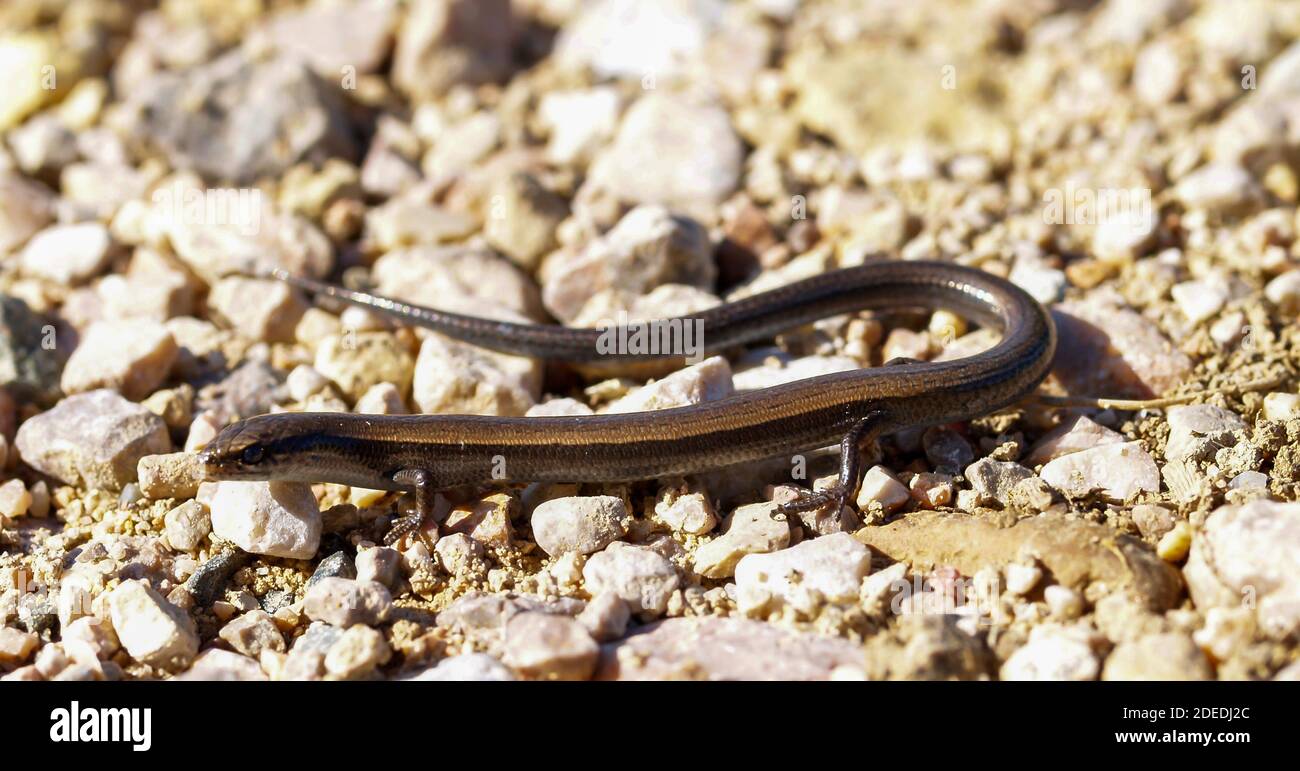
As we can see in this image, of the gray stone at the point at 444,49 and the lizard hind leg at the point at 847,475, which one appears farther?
the gray stone at the point at 444,49

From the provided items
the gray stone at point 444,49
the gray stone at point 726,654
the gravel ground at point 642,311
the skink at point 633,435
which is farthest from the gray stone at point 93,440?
the gray stone at point 444,49

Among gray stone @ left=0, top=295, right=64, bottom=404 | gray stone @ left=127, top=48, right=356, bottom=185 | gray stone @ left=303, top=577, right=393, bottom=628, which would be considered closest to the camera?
gray stone @ left=303, top=577, right=393, bottom=628

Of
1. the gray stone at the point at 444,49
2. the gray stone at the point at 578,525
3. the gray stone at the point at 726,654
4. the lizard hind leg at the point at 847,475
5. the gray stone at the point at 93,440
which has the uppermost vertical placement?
the gray stone at the point at 444,49

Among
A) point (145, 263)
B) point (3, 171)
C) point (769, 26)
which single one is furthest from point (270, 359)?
point (769, 26)

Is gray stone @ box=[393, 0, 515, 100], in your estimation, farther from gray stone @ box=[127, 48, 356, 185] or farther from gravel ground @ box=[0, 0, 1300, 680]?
gray stone @ box=[127, 48, 356, 185]

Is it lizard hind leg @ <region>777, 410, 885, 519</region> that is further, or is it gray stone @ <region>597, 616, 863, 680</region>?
lizard hind leg @ <region>777, 410, 885, 519</region>

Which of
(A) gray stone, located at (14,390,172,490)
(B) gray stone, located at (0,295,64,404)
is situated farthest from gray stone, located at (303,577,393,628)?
(B) gray stone, located at (0,295,64,404)

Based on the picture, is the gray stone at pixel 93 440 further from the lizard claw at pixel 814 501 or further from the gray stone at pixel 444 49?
the gray stone at pixel 444 49
